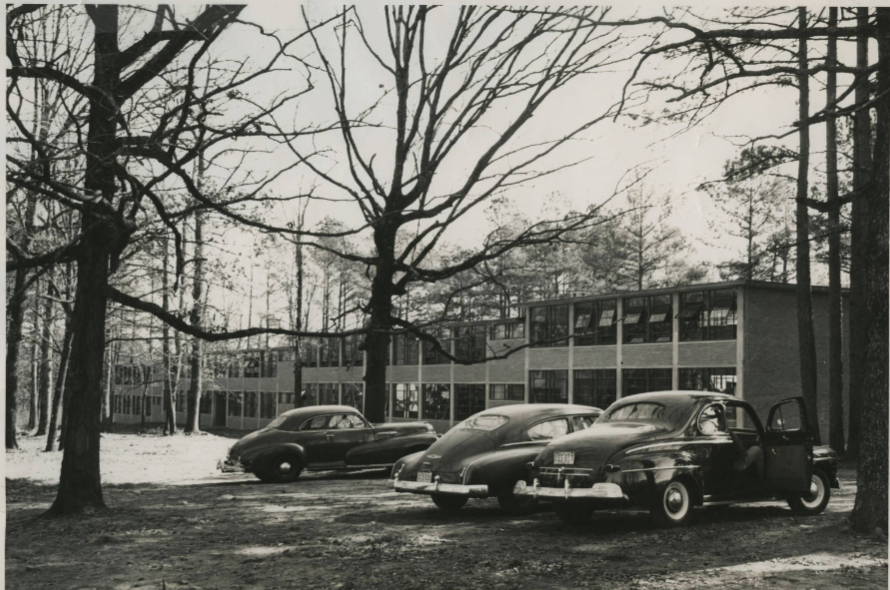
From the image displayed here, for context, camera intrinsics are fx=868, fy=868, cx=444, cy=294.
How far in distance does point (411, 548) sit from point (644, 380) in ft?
70.9

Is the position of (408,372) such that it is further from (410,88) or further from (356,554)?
(356,554)

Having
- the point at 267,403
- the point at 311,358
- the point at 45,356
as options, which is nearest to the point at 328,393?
the point at 311,358

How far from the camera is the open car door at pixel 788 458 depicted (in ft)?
30.2

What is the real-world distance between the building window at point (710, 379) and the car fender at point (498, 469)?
16438 mm

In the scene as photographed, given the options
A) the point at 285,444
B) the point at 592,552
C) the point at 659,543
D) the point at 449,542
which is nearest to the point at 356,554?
the point at 449,542

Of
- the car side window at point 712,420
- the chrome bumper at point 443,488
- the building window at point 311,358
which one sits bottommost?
the chrome bumper at point 443,488

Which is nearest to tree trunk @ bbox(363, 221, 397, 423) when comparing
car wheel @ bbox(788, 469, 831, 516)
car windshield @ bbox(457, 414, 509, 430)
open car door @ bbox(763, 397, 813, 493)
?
car windshield @ bbox(457, 414, 509, 430)

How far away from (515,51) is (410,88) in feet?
6.72

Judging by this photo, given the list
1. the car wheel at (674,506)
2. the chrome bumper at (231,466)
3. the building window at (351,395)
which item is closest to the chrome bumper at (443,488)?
the car wheel at (674,506)

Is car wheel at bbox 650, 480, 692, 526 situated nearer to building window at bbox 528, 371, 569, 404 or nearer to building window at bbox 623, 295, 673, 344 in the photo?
building window at bbox 623, 295, 673, 344

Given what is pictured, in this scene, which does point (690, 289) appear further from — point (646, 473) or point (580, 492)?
point (580, 492)

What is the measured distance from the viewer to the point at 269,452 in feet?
50.5

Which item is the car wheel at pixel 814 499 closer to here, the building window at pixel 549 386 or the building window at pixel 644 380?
the building window at pixel 644 380

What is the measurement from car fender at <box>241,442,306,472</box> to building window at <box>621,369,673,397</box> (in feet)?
49.3
